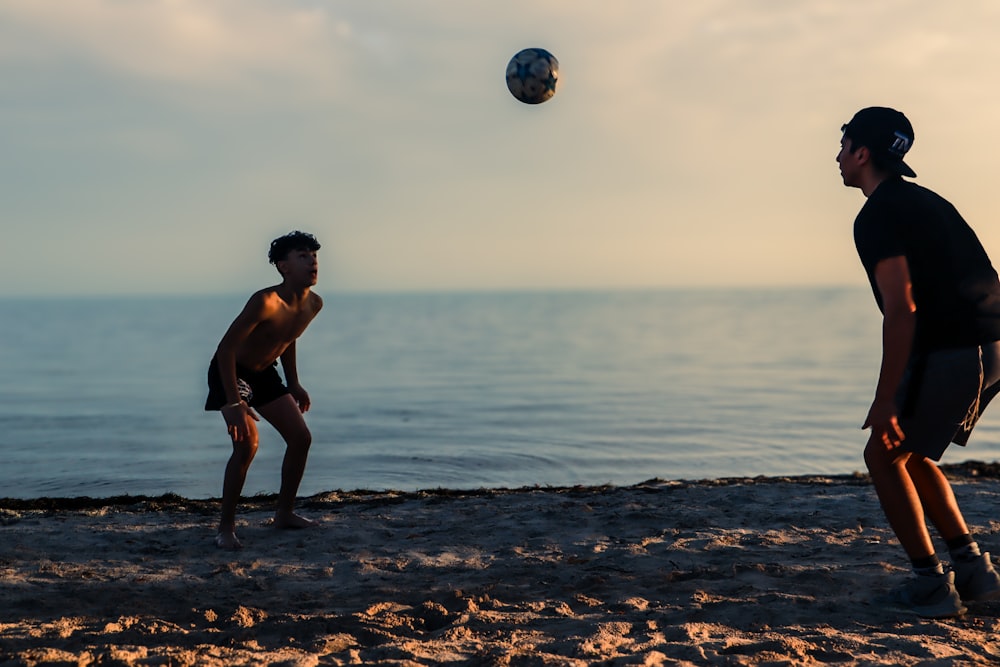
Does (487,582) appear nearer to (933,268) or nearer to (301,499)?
(933,268)

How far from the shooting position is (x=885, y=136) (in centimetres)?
435

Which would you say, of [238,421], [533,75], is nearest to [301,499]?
[238,421]

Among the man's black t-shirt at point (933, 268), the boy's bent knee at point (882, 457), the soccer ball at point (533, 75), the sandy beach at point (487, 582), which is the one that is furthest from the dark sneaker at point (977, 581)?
the soccer ball at point (533, 75)

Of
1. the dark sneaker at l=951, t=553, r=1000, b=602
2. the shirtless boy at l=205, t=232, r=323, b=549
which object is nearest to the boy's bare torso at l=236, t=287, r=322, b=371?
the shirtless boy at l=205, t=232, r=323, b=549

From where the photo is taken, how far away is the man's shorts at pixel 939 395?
4176 mm

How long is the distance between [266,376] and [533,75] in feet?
10.6

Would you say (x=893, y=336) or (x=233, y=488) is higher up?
(x=893, y=336)

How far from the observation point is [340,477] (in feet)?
33.3

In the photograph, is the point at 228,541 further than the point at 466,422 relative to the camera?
No

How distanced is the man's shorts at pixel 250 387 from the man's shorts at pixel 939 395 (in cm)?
383

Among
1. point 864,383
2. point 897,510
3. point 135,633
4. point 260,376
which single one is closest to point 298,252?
point 260,376

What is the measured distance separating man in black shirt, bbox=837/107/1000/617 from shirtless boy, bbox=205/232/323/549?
3.66 meters

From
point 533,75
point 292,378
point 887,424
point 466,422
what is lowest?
point 466,422

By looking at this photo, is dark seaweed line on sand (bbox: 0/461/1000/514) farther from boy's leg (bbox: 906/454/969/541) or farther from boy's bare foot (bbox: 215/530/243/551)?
boy's leg (bbox: 906/454/969/541)
